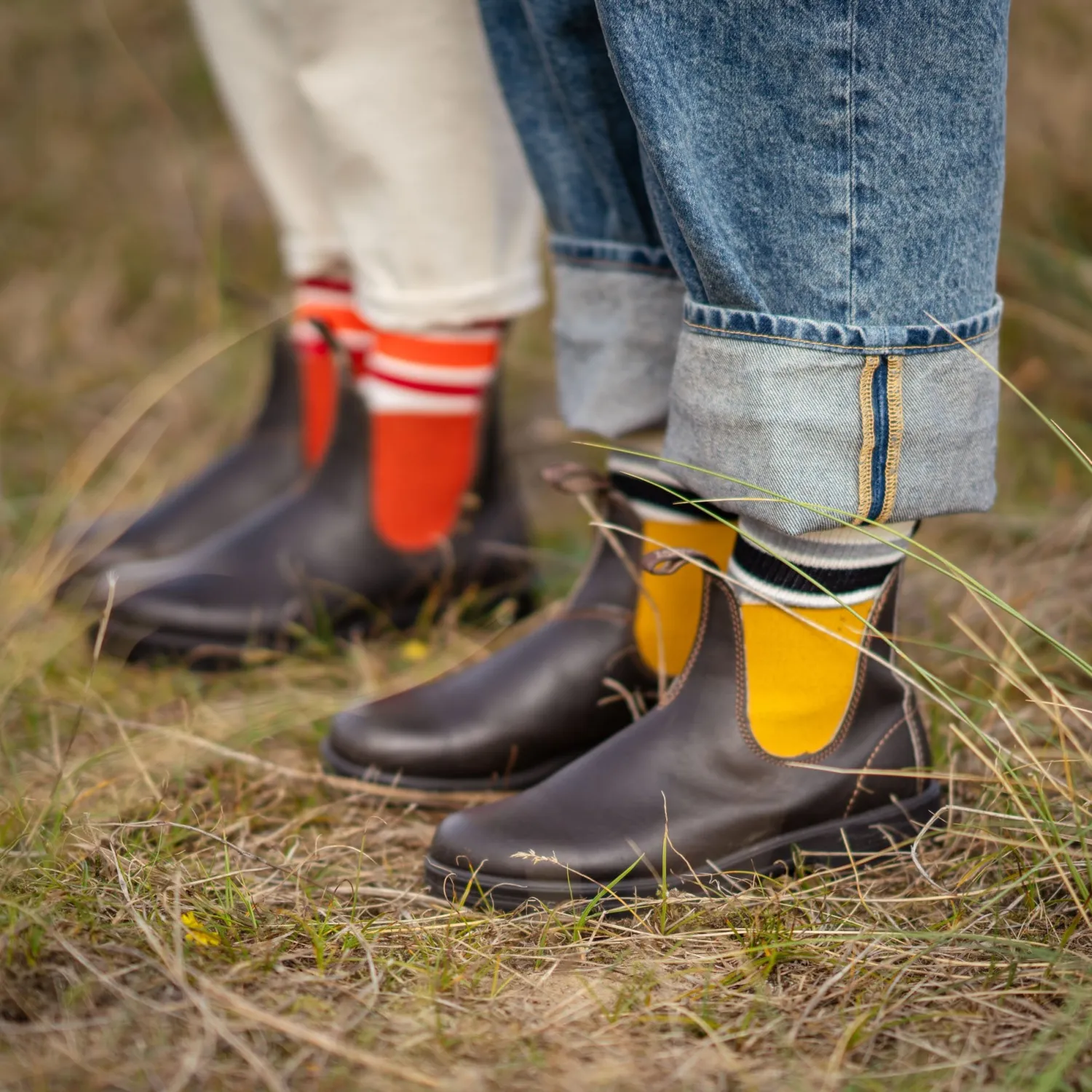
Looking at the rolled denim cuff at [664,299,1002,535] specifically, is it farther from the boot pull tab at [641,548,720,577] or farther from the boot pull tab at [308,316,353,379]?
the boot pull tab at [308,316,353,379]

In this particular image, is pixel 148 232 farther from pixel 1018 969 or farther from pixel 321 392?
pixel 1018 969

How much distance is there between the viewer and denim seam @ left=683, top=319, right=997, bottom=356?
0.71m

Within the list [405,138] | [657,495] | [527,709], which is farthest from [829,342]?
[405,138]

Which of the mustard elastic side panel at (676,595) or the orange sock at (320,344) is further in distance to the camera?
the orange sock at (320,344)

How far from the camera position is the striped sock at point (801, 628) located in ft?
2.71

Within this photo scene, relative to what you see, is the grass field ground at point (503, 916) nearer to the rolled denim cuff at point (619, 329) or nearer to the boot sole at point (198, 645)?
the boot sole at point (198, 645)

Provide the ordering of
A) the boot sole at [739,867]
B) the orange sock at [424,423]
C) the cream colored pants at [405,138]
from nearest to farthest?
the boot sole at [739,867] < the cream colored pants at [405,138] < the orange sock at [424,423]

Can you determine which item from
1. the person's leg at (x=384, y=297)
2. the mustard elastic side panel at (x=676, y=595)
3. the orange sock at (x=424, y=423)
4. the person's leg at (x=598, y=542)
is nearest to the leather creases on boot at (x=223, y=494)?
the person's leg at (x=384, y=297)

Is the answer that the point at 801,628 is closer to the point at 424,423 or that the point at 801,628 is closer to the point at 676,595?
the point at 676,595

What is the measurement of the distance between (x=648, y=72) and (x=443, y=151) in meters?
0.49

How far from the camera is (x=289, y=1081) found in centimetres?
61

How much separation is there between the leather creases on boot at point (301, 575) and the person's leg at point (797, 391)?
0.48 m

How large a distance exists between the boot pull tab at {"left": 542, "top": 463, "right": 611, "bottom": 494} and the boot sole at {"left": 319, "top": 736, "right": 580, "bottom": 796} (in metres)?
0.24

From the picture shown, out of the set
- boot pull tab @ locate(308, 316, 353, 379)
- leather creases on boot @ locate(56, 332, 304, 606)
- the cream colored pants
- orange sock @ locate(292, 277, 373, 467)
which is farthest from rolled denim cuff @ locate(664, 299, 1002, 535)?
leather creases on boot @ locate(56, 332, 304, 606)
